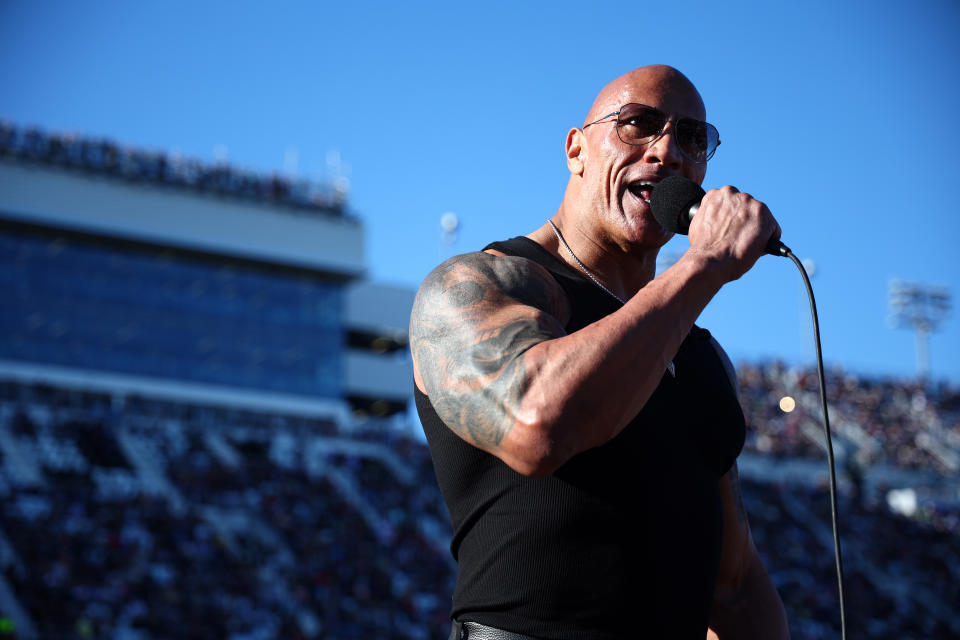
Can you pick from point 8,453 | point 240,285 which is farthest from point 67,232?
point 8,453

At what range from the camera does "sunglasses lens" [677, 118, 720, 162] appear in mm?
2445

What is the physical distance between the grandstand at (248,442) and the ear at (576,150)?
16.9 metres

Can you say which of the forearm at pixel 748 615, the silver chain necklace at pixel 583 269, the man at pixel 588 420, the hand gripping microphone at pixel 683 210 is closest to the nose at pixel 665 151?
the man at pixel 588 420

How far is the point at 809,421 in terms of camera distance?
36.3 m

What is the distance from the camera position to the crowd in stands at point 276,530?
744 inches

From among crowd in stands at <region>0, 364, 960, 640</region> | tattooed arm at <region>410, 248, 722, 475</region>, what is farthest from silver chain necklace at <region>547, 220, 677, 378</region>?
crowd in stands at <region>0, 364, 960, 640</region>

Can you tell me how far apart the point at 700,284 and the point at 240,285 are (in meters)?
40.9

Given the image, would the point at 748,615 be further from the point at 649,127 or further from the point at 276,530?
the point at 276,530

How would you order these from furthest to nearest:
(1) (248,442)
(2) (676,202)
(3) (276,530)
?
(1) (248,442), (3) (276,530), (2) (676,202)

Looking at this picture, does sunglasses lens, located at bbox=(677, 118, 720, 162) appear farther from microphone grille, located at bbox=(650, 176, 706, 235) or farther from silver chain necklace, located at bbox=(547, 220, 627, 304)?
silver chain necklace, located at bbox=(547, 220, 627, 304)

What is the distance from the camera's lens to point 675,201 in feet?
7.16

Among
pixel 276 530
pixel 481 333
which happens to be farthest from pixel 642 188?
pixel 276 530

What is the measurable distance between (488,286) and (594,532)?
483 mm

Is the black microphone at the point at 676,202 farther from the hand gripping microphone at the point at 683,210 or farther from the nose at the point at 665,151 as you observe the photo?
the nose at the point at 665,151
